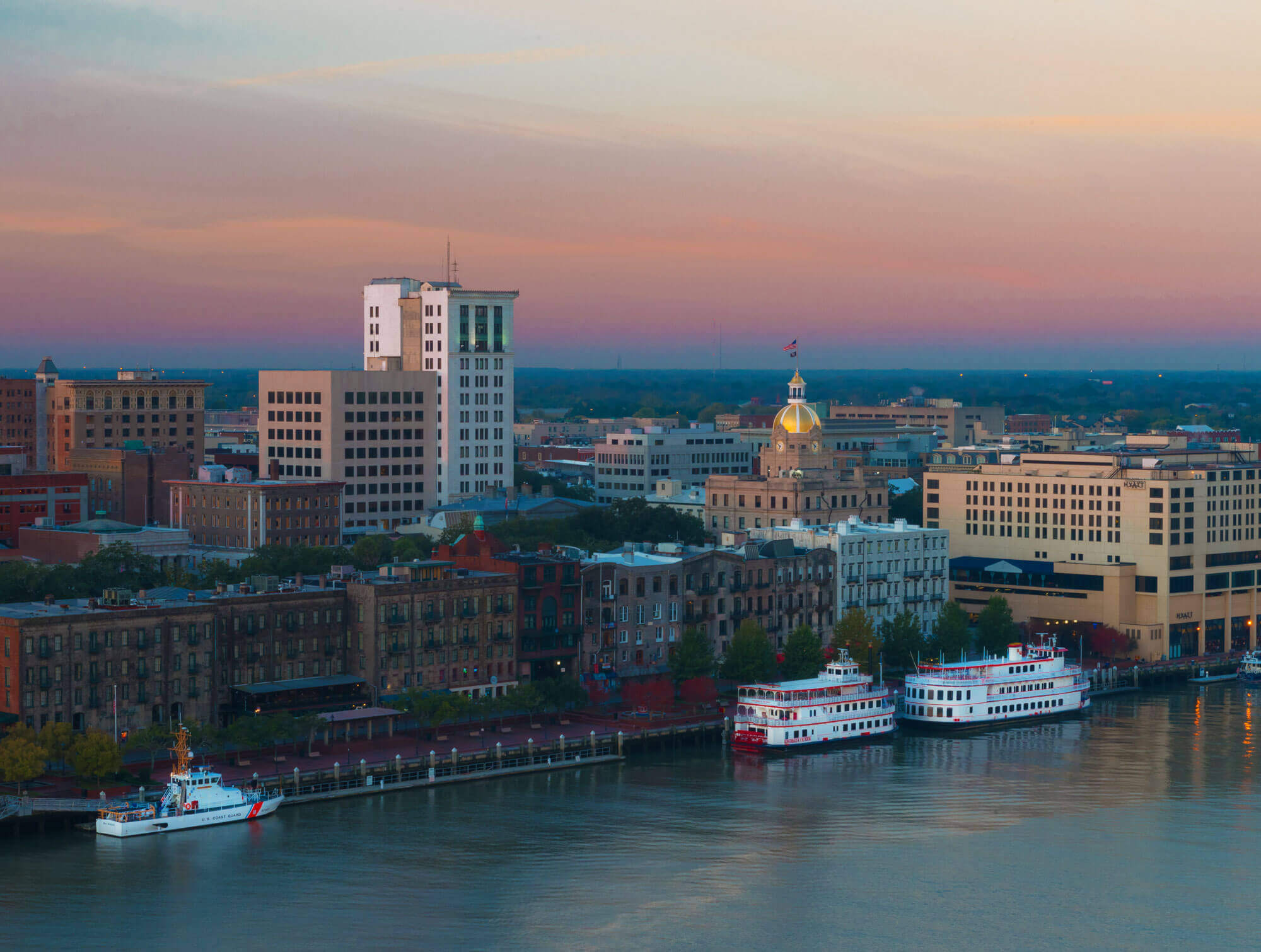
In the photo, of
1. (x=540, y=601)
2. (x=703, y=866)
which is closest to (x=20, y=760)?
(x=703, y=866)

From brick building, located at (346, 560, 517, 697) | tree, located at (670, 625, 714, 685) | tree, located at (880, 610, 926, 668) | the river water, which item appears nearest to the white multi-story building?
tree, located at (880, 610, 926, 668)

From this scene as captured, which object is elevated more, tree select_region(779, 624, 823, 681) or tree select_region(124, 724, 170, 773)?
tree select_region(779, 624, 823, 681)

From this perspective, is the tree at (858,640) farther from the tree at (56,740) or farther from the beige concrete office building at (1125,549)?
the tree at (56,740)

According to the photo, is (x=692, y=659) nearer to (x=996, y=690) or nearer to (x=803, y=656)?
(x=803, y=656)

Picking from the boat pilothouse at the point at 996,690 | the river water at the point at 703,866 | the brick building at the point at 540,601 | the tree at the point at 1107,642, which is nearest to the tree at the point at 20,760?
the river water at the point at 703,866

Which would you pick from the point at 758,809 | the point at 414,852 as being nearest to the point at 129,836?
the point at 414,852

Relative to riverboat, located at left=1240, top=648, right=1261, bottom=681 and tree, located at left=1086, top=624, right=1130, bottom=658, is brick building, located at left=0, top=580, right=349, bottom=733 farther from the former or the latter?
riverboat, located at left=1240, top=648, right=1261, bottom=681

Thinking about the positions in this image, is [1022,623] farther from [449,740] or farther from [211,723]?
[211,723]

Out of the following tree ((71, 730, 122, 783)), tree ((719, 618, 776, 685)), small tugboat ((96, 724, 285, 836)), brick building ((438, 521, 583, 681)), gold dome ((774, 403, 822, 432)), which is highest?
gold dome ((774, 403, 822, 432))
